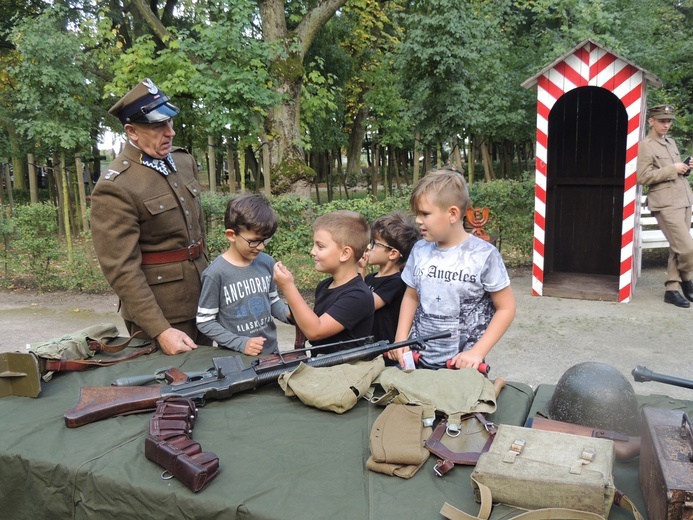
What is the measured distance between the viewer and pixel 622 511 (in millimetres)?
1451

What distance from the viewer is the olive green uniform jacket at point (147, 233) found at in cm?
286

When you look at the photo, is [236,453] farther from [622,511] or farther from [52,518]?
[622,511]

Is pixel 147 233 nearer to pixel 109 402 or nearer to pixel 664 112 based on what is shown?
pixel 109 402

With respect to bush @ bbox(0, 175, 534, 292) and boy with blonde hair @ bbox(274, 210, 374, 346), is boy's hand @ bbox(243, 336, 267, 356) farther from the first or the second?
bush @ bbox(0, 175, 534, 292)

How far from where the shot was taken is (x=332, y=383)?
2100 mm

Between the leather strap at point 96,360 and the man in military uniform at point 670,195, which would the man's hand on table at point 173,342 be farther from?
the man in military uniform at point 670,195

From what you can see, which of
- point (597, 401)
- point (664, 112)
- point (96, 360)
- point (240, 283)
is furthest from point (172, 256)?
point (664, 112)

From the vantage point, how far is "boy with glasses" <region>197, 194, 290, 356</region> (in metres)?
2.86

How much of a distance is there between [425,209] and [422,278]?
32 centimetres

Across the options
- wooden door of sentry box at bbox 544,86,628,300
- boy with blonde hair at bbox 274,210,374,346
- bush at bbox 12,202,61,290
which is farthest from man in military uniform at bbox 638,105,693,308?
bush at bbox 12,202,61,290

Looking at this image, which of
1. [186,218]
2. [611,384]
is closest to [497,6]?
[186,218]

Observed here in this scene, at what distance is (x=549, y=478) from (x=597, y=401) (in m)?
0.56

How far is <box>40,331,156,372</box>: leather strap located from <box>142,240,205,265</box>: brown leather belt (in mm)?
397

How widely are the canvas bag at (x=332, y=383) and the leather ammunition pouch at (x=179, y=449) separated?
1.21ft
